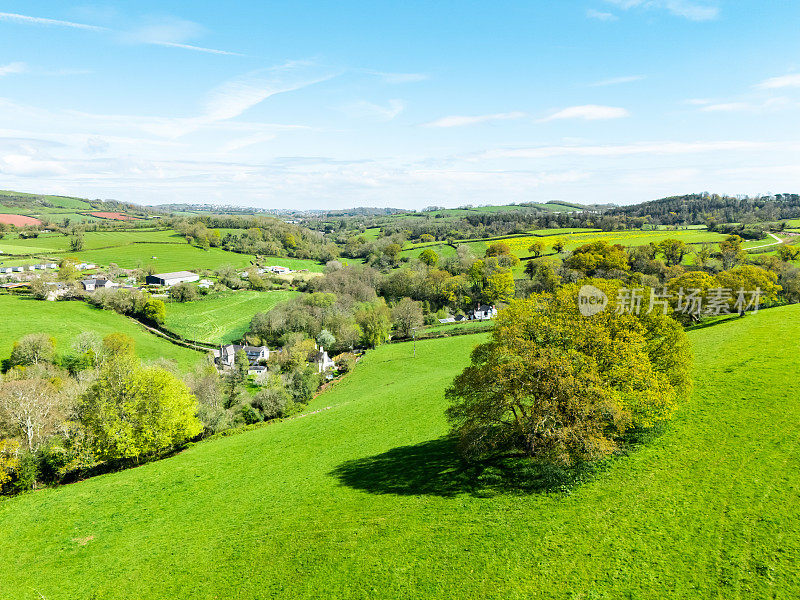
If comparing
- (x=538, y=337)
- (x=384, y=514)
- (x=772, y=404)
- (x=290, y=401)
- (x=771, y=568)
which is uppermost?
(x=538, y=337)

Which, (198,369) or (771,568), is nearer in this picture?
(771,568)

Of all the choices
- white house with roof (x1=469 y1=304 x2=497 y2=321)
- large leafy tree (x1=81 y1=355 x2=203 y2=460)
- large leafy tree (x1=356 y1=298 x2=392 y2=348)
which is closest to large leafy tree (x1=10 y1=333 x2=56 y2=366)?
large leafy tree (x1=81 y1=355 x2=203 y2=460)

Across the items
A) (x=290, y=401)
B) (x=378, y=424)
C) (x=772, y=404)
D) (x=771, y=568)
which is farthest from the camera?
(x=290, y=401)

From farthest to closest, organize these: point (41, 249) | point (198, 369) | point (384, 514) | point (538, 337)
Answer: point (41, 249), point (198, 369), point (538, 337), point (384, 514)

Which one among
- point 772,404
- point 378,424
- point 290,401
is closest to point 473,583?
point 378,424

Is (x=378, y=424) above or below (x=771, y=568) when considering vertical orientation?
below

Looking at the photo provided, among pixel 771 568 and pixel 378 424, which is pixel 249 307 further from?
pixel 771 568
